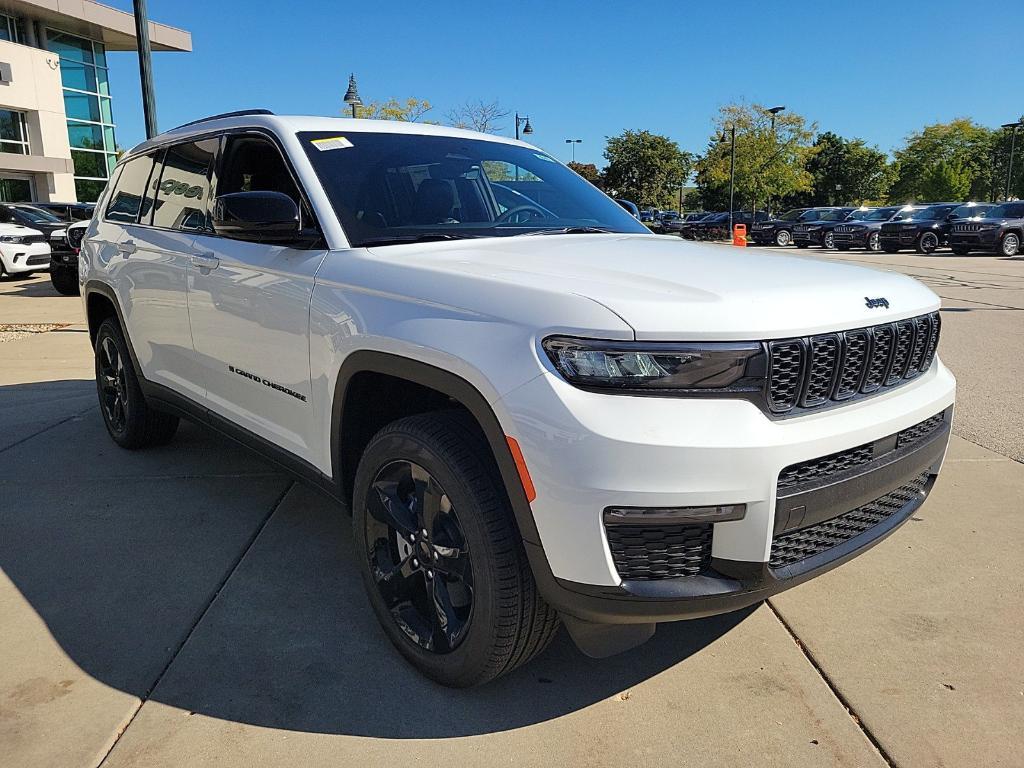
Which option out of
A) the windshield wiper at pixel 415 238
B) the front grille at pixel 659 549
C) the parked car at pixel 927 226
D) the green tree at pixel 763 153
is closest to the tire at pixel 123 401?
the windshield wiper at pixel 415 238

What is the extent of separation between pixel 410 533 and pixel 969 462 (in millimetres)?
3673

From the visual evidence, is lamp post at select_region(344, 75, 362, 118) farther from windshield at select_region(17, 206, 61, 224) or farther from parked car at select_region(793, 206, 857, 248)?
parked car at select_region(793, 206, 857, 248)

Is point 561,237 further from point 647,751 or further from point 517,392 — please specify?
point 647,751

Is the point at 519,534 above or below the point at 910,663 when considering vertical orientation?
above

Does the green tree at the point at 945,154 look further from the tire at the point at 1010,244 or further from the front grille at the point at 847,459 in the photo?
the front grille at the point at 847,459

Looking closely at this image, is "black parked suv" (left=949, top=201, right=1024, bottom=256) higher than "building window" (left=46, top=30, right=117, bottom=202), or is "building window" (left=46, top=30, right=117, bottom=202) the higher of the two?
"building window" (left=46, top=30, right=117, bottom=202)

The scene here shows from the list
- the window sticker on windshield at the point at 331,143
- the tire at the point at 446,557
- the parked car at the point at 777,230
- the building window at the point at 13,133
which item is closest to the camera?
the tire at the point at 446,557

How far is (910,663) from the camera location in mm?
2717

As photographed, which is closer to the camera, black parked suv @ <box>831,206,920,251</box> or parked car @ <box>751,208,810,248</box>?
black parked suv @ <box>831,206,920,251</box>

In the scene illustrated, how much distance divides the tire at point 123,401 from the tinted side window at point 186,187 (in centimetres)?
92

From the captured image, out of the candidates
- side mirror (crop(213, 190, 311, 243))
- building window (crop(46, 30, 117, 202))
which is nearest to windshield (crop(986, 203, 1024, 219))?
side mirror (crop(213, 190, 311, 243))

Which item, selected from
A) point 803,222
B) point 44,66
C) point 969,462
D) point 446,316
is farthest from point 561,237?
point 44,66

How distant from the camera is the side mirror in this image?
2.83 meters

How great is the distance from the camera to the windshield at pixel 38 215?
16.5 meters
